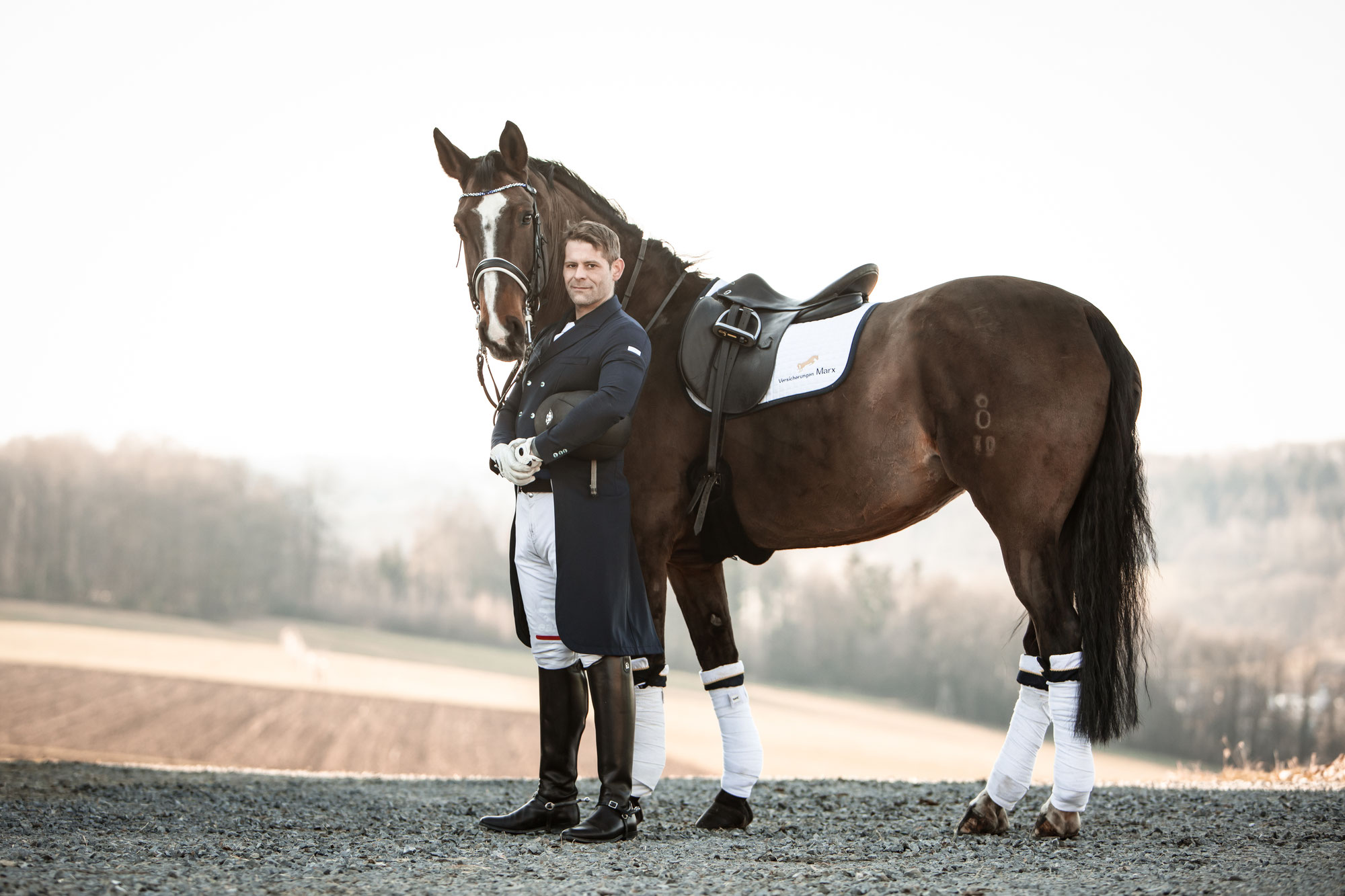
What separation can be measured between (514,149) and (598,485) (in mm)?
1698

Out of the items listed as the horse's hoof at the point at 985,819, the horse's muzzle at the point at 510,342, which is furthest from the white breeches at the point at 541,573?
the horse's hoof at the point at 985,819

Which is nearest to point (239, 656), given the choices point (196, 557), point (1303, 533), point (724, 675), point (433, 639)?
point (196, 557)

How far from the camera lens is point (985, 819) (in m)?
4.27

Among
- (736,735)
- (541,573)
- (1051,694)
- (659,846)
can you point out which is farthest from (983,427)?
(659,846)

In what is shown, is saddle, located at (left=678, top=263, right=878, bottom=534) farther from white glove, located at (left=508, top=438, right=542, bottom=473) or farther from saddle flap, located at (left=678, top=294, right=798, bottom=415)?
white glove, located at (left=508, top=438, right=542, bottom=473)

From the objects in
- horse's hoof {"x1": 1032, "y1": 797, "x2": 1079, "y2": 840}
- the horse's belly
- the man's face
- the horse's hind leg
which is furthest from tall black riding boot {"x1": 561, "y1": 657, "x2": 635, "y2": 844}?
horse's hoof {"x1": 1032, "y1": 797, "x2": 1079, "y2": 840}

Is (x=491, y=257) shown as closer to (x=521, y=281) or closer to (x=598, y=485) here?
(x=521, y=281)

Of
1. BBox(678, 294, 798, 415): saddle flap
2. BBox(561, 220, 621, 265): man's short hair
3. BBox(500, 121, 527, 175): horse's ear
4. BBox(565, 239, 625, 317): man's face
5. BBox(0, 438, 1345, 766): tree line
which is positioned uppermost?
BBox(500, 121, 527, 175): horse's ear

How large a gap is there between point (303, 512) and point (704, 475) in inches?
1893

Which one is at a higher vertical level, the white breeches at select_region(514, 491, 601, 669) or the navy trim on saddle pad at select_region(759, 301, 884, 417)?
the navy trim on saddle pad at select_region(759, 301, 884, 417)

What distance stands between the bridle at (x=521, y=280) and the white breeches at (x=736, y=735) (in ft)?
5.67

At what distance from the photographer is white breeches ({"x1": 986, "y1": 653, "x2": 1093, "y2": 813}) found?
3943 millimetres

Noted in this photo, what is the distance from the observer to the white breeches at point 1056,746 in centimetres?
394

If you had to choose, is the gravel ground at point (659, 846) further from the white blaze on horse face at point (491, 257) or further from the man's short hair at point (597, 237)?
the man's short hair at point (597, 237)
